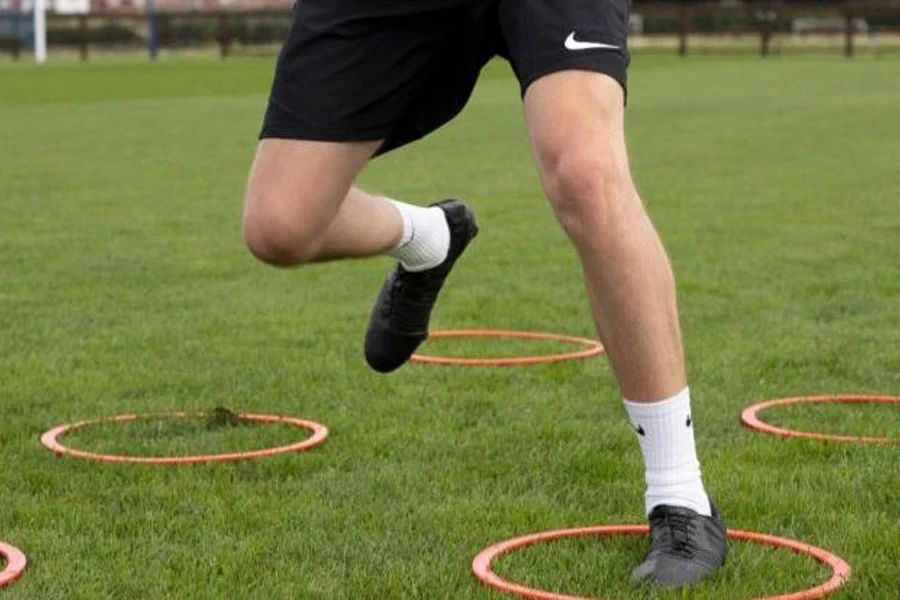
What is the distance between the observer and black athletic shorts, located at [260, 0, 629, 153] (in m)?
4.46

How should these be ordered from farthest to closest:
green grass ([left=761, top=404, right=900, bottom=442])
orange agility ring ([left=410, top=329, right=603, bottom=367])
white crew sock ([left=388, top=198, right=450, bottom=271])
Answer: orange agility ring ([left=410, top=329, right=603, bottom=367]) → green grass ([left=761, top=404, right=900, bottom=442]) → white crew sock ([left=388, top=198, right=450, bottom=271])

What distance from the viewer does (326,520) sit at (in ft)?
15.9

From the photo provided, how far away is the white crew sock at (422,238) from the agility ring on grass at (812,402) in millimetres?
1098

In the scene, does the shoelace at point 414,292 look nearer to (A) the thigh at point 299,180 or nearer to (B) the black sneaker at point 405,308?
(B) the black sneaker at point 405,308

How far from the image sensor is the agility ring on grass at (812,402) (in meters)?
5.77

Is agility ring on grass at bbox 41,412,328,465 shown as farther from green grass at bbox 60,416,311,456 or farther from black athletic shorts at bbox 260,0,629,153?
black athletic shorts at bbox 260,0,629,153

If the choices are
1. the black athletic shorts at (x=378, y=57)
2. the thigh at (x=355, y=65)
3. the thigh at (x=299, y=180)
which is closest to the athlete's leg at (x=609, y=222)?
the black athletic shorts at (x=378, y=57)

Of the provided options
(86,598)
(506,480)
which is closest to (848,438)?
(506,480)

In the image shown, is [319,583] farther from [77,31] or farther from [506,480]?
[77,31]

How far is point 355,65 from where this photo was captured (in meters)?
4.59

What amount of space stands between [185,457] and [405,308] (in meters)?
0.82

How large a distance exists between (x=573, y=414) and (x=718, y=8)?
179ft

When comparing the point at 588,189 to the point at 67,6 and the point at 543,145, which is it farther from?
the point at 67,6

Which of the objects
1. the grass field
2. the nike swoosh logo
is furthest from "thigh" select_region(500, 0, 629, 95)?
the grass field
